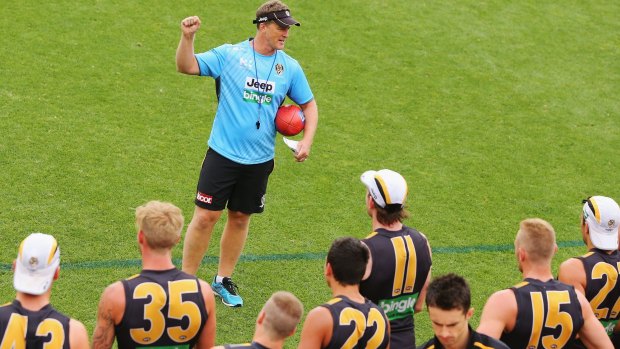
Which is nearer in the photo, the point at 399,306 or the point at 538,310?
the point at 538,310

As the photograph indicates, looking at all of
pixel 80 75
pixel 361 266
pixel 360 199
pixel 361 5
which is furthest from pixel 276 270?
pixel 361 5

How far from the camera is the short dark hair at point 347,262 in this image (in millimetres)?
4832

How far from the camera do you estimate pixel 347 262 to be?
483cm

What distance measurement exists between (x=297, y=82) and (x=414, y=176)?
2706 mm

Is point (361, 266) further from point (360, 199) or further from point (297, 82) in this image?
point (360, 199)

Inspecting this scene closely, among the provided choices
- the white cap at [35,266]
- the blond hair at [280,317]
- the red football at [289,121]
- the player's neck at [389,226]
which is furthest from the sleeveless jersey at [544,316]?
the red football at [289,121]

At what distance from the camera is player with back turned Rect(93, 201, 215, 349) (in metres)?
4.78

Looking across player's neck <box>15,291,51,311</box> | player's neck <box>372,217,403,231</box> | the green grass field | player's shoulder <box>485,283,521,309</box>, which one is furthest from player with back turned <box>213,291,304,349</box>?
the green grass field

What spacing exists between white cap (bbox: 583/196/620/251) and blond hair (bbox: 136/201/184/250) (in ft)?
8.22

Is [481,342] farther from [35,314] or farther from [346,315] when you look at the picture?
[35,314]

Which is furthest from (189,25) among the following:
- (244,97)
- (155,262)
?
(155,262)

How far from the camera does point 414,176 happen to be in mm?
9656

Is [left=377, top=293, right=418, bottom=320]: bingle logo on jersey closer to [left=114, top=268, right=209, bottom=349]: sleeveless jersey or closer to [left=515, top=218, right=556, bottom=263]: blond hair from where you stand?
[left=515, top=218, right=556, bottom=263]: blond hair

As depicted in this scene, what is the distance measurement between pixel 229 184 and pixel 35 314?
114 inches
